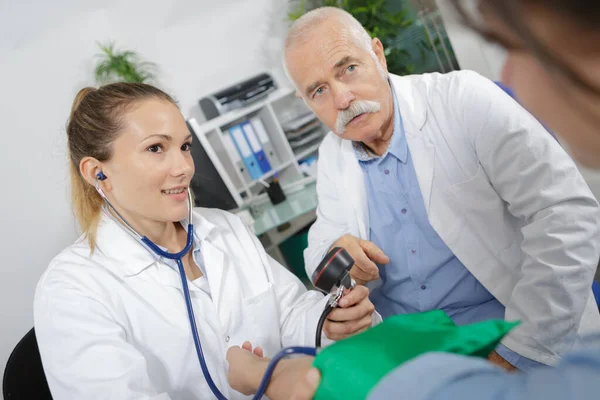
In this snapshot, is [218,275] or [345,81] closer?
[218,275]

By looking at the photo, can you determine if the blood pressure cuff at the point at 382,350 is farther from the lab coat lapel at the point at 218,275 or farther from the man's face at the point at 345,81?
the man's face at the point at 345,81

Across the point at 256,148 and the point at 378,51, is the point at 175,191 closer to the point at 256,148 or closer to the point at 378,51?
the point at 378,51

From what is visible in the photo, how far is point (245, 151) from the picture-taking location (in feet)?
10.6

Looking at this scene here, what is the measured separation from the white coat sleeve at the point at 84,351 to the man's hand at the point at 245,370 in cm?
21

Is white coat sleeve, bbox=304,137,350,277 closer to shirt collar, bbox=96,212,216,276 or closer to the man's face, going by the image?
the man's face

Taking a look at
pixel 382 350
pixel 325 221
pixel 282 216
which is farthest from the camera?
pixel 282 216

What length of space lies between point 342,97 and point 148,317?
87 centimetres

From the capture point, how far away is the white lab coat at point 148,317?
1069 millimetres

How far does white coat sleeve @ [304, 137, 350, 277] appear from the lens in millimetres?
1614

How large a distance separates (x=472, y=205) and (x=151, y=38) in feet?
9.28

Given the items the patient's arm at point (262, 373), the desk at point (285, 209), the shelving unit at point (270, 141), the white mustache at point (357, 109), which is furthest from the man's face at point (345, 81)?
the shelving unit at point (270, 141)

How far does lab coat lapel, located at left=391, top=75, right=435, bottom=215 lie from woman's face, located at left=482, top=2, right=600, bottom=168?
0.92 m

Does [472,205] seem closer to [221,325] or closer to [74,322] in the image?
[221,325]

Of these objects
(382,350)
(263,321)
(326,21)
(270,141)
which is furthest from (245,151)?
(382,350)
